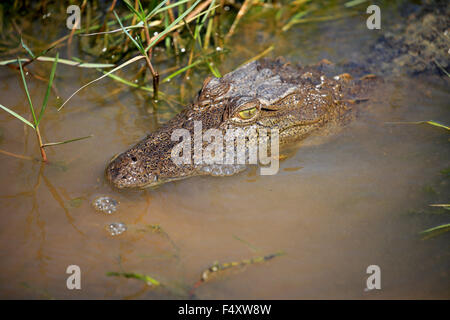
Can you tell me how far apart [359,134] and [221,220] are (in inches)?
72.4

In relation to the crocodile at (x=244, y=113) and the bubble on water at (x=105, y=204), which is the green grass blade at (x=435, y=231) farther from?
the bubble on water at (x=105, y=204)

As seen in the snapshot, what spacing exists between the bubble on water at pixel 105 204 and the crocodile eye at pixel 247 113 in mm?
1322

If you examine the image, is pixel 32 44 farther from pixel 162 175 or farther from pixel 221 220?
pixel 221 220

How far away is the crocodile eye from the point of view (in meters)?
3.41

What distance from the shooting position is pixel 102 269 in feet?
8.46

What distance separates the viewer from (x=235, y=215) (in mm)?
3029

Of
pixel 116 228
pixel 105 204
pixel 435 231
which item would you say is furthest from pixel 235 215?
pixel 435 231

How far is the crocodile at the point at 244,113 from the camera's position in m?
3.21

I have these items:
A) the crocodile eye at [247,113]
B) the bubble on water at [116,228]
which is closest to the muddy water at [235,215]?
the bubble on water at [116,228]

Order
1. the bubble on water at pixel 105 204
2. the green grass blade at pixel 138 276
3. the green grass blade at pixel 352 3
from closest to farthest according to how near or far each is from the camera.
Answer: the green grass blade at pixel 138 276 < the bubble on water at pixel 105 204 < the green grass blade at pixel 352 3

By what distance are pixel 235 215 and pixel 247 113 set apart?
37.8 inches
